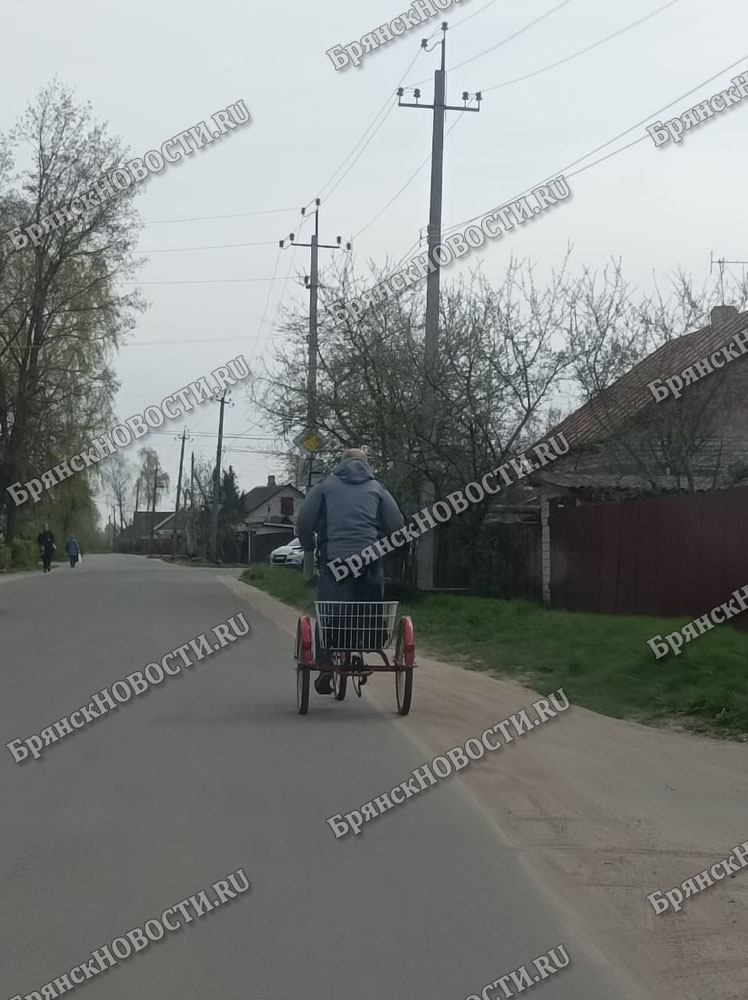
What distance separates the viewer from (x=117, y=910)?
5.46 m

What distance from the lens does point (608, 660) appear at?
12859mm

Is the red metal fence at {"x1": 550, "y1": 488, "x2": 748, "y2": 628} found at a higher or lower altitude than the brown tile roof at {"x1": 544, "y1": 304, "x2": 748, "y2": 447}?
lower

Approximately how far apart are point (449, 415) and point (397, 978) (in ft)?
59.8

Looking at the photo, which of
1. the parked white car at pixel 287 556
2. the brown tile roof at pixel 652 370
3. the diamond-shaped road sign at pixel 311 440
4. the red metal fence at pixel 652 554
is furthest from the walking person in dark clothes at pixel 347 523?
the parked white car at pixel 287 556

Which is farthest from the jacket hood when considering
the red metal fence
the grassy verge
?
the red metal fence

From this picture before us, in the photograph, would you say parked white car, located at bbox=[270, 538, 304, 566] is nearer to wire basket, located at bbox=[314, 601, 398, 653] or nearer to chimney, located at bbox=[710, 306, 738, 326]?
chimney, located at bbox=[710, 306, 738, 326]

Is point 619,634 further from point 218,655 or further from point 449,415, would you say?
point 449,415

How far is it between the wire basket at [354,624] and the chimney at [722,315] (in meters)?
11.0

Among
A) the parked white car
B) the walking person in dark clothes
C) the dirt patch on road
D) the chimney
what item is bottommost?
the dirt patch on road

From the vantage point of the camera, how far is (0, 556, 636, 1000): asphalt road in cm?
482

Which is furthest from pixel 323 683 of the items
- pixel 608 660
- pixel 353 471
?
pixel 608 660

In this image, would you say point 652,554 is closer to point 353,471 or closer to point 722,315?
point 722,315

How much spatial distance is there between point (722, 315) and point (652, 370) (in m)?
1.47

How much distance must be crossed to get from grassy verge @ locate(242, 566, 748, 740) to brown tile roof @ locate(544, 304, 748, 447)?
3.29 meters
